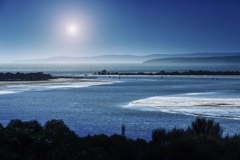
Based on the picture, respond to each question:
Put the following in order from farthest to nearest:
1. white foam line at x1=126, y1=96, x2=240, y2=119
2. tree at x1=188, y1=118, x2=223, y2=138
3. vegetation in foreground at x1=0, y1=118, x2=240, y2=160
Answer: white foam line at x1=126, y1=96, x2=240, y2=119 < tree at x1=188, y1=118, x2=223, y2=138 < vegetation in foreground at x1=0, y1=118, x2=240, y2=160

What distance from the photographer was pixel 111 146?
763 inches

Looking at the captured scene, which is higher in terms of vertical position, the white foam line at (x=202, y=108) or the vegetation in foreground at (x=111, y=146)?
the vegetation in foreground at (x=111, y=146)

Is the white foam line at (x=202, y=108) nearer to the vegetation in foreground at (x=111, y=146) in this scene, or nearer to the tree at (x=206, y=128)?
the tree at (x=206, y=128)

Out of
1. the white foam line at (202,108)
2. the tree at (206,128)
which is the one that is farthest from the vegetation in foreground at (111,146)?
the white foam line at (202,108)

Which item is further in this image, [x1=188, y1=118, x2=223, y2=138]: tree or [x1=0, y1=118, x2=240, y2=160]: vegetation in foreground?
[x1=188, y1=118, x2=223, y2=138]: tree

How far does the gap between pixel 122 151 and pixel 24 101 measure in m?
40.9

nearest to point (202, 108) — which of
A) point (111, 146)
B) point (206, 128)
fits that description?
point (206, 128)

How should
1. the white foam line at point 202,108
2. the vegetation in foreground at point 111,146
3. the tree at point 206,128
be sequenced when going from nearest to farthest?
the vegetation in foreground at point 111,146
the tree at point 206,128
the white foam line at point 202,108

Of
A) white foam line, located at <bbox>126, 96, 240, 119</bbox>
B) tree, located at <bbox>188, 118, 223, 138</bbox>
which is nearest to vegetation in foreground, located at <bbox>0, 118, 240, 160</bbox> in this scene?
tree, located at <bbox>188, 118, 223, 138</bbox>

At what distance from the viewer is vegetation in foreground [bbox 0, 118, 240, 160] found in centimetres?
1688

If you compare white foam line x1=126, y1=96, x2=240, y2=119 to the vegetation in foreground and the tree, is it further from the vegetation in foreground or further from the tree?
the vegetation in foreground

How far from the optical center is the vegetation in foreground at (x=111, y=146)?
55.4 feet

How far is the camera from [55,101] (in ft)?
188

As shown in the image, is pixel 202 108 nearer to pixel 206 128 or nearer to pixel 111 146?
pixel 206 128
